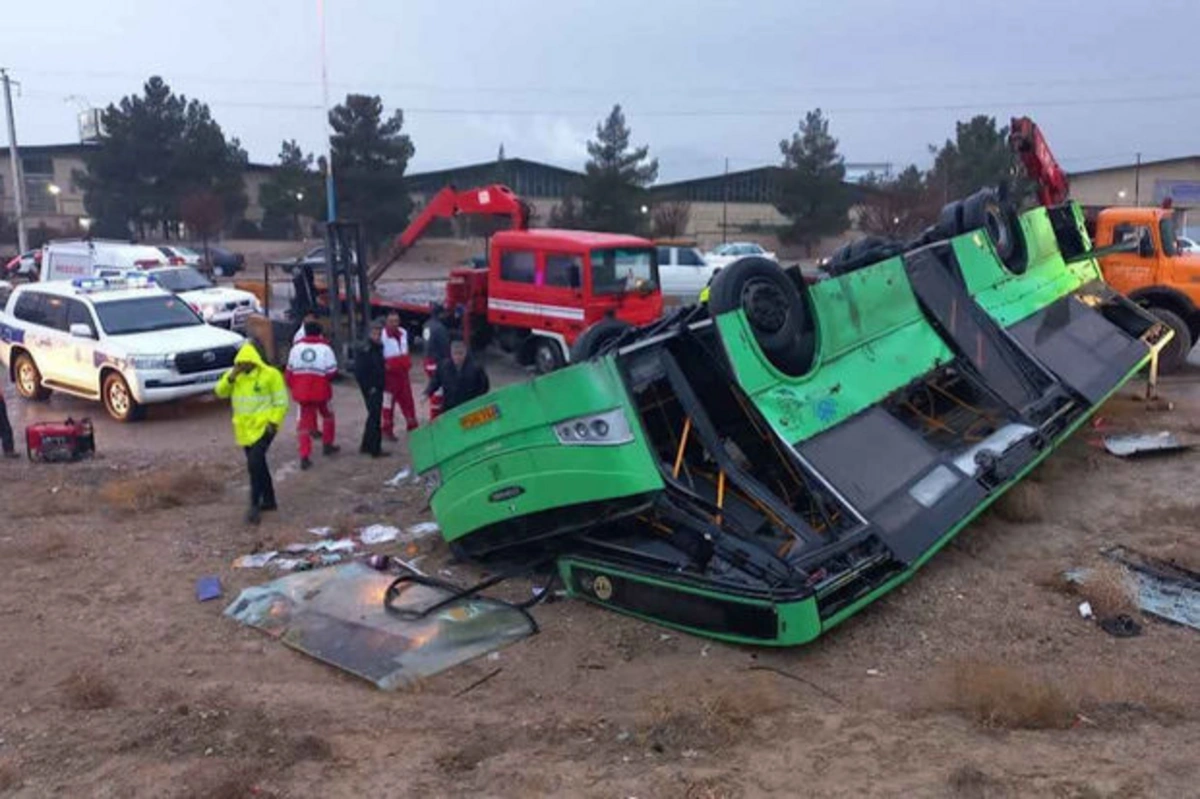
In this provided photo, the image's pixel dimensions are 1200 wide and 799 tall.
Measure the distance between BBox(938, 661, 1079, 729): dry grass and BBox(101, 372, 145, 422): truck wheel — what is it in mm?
10923

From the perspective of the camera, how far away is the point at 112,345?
13.2 meters

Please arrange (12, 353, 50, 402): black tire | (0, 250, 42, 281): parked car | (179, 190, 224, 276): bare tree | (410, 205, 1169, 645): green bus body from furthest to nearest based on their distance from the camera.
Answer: (179, 190, 224, 276): bare tree → (0, 250, 42, 281): parked car → (12, 353, 50, 402): black tire → (410, 205, 1169, 645): green bus body

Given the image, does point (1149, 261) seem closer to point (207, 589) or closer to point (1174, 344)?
point (1174, 344)

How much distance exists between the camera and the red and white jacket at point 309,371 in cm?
1063

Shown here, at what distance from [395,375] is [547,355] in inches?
170

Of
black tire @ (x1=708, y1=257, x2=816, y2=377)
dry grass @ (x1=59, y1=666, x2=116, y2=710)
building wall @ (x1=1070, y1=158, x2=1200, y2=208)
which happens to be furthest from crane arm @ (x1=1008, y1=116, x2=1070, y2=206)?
building wall @ (x1=1070, y1=158, x2=1200, y2=208)

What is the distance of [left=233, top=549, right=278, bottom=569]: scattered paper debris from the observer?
7586 millimetres

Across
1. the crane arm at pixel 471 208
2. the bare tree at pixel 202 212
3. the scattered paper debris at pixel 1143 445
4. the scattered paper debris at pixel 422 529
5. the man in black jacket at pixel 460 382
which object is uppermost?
the bare tree at pixel 202 212

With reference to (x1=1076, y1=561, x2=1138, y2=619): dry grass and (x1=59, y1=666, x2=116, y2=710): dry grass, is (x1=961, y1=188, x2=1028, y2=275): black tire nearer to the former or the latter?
(x1=1076, y1=561, x2=1138, y2=619): dry grass

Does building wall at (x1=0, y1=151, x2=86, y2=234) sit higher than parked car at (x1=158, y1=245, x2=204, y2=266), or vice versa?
building wall at (x1=0, y1=151, x2=86, y2=234)

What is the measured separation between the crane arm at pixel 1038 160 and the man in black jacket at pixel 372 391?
8.99m

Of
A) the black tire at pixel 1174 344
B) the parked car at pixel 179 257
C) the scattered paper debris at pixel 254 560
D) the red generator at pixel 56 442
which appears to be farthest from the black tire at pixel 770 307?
the parked car at pixel 179 257

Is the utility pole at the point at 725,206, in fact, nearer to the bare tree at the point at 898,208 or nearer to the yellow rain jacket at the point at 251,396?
the bare tree at the point at 898,208

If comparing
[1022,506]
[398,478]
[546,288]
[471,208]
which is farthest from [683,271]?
[1022,506]
